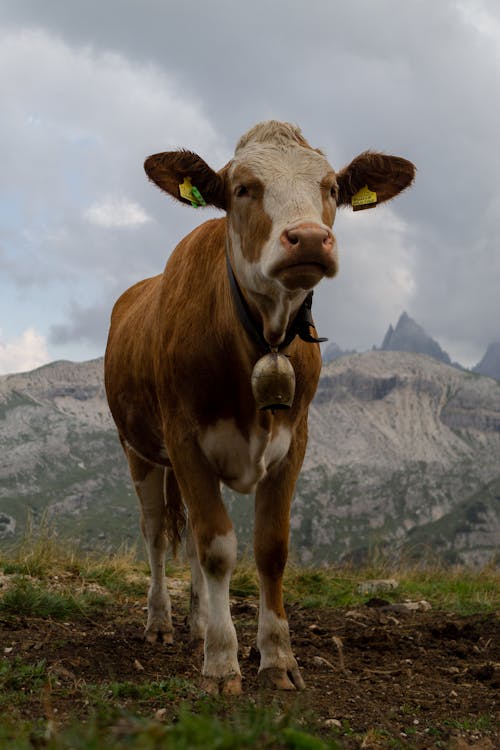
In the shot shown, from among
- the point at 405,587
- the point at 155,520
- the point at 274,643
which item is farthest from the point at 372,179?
the point at 405,587

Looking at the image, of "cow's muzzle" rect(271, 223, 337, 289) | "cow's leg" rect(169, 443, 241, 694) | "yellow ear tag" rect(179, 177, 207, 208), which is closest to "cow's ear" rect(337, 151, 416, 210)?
"yellow ear tag" rect(179, 177, 207, 208)

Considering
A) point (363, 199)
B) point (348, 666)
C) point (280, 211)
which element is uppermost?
point (363, 199)

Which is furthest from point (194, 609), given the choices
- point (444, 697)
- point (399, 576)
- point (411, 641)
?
point (399, 576)

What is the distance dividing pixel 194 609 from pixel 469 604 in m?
4.14

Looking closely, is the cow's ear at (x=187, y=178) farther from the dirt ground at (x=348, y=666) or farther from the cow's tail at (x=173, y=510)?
A: the cow's tail at (x=173, y=510)

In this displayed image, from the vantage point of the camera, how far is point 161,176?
18.1ft

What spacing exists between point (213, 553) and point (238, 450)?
2.27 ft

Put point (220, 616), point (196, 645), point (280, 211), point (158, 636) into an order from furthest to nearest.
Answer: point (158, 636), point (196, 645), point (220, 616), point (280, 211)

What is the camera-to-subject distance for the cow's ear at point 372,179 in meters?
5.80

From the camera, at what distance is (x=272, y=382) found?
5.06m

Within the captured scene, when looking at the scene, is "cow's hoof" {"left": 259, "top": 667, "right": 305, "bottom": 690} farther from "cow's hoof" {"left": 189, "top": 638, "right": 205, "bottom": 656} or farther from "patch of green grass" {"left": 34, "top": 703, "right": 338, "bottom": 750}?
"patch of green grass" {"left": 34, "top": 703, "right": 338, "bottom": 750}

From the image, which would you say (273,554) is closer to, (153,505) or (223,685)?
(223,685)

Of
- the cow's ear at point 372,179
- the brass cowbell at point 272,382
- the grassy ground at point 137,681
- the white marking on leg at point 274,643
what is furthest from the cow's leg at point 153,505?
the cow's ear at point 372,179

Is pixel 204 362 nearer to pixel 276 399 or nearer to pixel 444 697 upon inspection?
pixel 276 399
